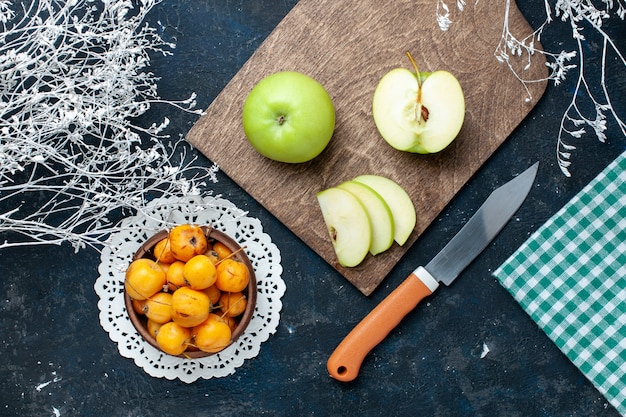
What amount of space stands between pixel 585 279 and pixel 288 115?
60 cm

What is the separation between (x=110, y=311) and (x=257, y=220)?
1.04 ft

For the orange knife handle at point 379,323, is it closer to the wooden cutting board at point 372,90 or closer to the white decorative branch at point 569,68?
the wooden cutting board at point 372,90

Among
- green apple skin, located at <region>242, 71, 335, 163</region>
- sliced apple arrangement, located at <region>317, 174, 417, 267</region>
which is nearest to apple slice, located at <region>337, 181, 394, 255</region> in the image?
sliced apple arrangement, located at <region>317, 174, 417, 267</region>

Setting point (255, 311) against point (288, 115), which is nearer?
point (288, 115)

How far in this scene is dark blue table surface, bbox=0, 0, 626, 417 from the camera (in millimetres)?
1182

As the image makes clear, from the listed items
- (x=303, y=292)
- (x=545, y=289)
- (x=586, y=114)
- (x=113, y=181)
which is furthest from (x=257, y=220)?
(x=586, y=114)

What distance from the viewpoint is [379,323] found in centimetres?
113

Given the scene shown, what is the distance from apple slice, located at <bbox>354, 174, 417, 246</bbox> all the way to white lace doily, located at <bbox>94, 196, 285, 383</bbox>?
0.70 ft

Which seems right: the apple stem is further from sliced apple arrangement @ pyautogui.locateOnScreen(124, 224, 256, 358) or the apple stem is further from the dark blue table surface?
sliced apple arrangement @ pyautogui.locateOnScreen(124, 224, 256, 358)

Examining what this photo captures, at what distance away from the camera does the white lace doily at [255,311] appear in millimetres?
1164

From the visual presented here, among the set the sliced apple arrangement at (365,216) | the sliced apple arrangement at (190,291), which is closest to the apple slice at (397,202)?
the sliced apple arrangement at (365,216)

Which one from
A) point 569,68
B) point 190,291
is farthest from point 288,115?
point 569,68

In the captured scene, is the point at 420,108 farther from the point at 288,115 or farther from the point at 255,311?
the point at 255,311

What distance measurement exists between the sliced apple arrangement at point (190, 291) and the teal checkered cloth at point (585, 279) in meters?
0.46
